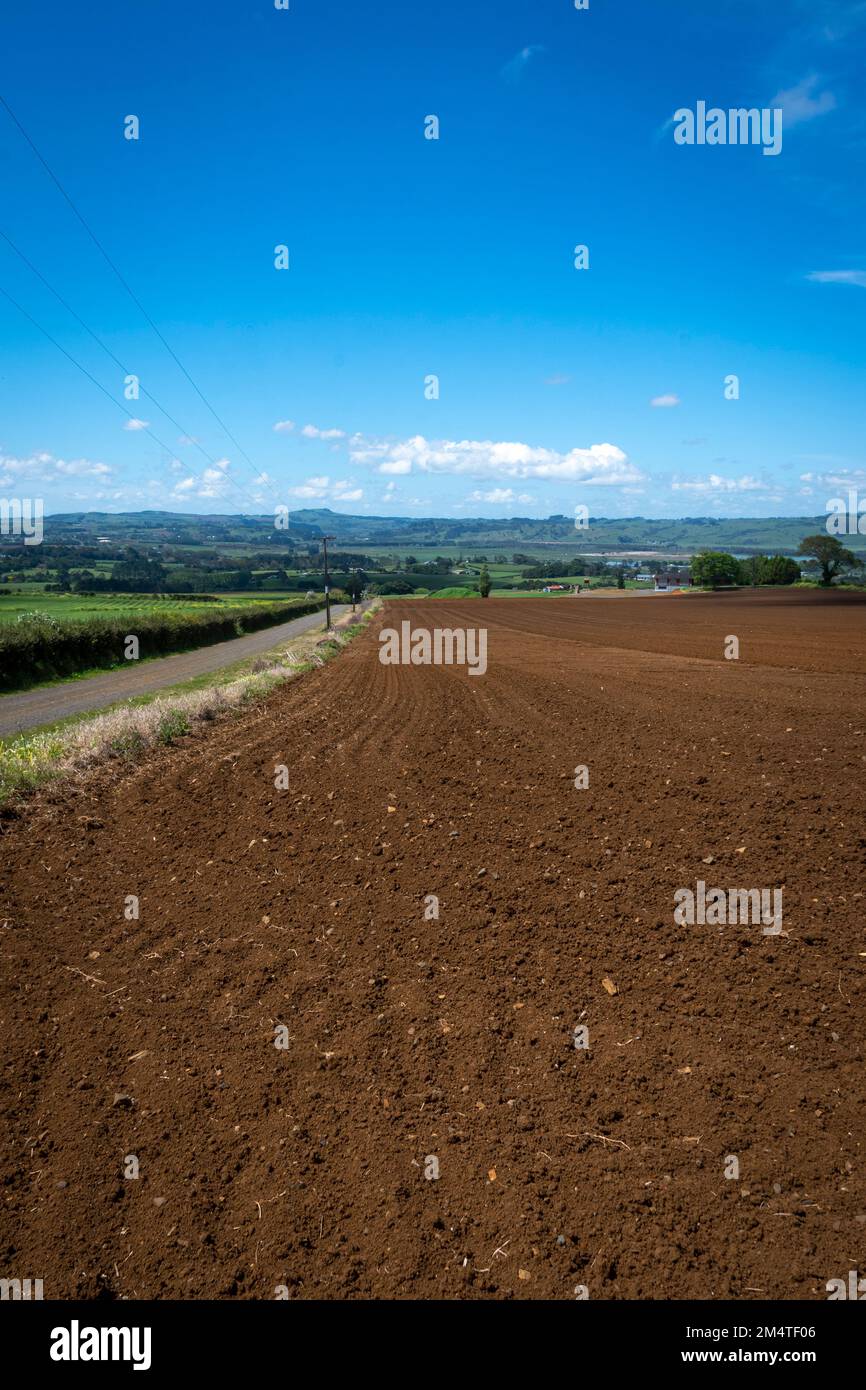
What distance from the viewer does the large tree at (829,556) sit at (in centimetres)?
8062

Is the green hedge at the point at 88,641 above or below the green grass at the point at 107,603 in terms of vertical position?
below

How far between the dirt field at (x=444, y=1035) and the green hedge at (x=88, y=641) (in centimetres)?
2192

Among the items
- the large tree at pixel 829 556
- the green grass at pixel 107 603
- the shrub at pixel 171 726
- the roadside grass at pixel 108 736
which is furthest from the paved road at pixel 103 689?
the large tree at pixel 829 556

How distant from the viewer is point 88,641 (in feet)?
115

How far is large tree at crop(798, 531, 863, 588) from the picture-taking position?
8062cm

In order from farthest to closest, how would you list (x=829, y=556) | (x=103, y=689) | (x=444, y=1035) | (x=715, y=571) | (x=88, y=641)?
1. (x=715, y=571)
2. (x=829, y=556)
3. (x=88, y=641)
4. (x=103, y=689)
5. (x=444, y=1035)

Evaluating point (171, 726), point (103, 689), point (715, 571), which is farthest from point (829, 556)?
point (171, 726)

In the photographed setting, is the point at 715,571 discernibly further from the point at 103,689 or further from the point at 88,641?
the point at 103,689

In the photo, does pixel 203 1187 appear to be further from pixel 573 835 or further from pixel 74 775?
pixel 74 775

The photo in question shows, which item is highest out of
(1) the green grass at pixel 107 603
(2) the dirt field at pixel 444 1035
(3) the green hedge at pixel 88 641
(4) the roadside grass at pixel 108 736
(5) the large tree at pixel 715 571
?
(5) the large tree at pixel 715 571

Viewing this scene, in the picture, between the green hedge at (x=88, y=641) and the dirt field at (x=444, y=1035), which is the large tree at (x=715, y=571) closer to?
→ the green hedge at (x=88, y=641)

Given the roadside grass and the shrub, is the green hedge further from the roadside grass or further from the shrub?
the shrub

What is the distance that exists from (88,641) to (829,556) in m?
77.7

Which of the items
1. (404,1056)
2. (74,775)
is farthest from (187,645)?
(404,1056)
